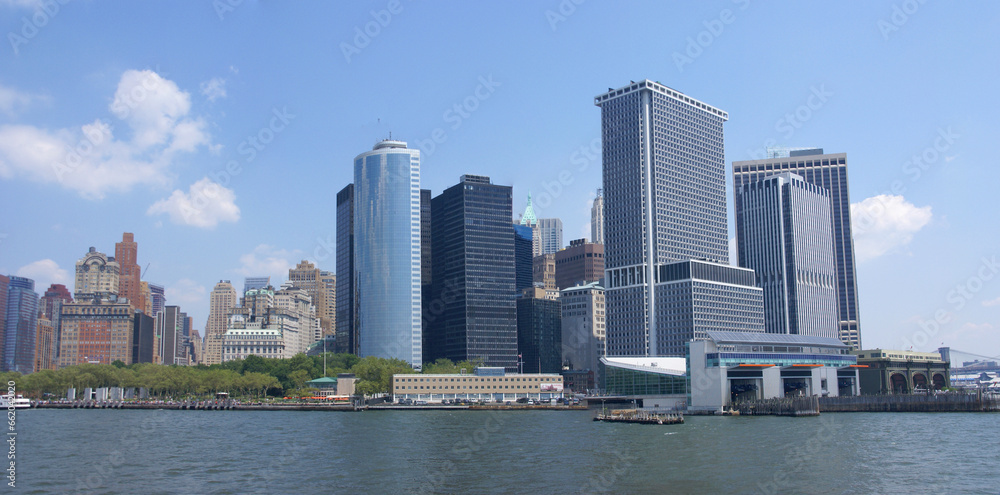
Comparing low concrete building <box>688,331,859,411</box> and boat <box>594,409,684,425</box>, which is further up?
low concrete building <box>688,331,859,411</box>

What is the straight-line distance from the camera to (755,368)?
16900 cm

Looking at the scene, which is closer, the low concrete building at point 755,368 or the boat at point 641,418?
the boat at point 641,418

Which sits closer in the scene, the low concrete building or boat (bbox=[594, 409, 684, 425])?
boat (bbox=[594, 409, 684, 425])

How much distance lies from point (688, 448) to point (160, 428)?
83.3 metres

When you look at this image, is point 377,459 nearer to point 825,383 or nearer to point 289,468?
point 289,468

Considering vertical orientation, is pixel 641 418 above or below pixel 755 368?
below

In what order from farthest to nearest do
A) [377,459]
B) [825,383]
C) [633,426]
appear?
[825,383] → [633,426] → [377,459]

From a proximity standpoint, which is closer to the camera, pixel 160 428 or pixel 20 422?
pixel 160 428

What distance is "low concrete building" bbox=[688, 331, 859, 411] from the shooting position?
532 ft

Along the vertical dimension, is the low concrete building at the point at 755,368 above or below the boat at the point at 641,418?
above

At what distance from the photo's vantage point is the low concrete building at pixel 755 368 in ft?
532

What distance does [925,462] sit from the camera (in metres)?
78.5

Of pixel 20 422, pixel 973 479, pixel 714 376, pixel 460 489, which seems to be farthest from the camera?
pixel 714 376

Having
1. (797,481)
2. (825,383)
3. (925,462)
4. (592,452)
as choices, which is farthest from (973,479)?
(825,383)
